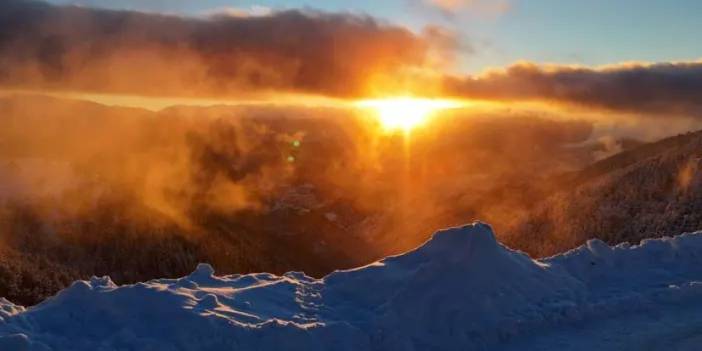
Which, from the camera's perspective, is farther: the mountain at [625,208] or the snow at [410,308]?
the mountain at [625,208]

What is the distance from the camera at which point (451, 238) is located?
15508 mm

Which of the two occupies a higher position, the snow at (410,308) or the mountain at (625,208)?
the snow at (410,308)

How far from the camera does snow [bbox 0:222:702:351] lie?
12.5 m

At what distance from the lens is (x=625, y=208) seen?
324 ft

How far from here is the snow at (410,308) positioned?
12.5 meters

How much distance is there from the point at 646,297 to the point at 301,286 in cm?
783

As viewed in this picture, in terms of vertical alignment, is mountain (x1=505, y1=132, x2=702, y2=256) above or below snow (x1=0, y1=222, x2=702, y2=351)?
below

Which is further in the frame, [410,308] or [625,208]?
[625,208]

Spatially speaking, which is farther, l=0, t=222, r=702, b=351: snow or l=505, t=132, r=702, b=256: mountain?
l=505, t=132, r=702, b=256: mountain

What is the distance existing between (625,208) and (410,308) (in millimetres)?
93924

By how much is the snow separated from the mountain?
233ft

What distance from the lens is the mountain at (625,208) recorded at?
285 ft

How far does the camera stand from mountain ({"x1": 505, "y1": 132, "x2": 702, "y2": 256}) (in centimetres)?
8681

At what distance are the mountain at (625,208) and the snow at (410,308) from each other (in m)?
70.9
